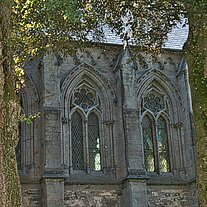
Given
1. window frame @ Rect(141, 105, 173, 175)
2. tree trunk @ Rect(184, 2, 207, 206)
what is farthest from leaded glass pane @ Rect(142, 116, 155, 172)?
tree trunk @ Rect(184, 2, 207, 206)

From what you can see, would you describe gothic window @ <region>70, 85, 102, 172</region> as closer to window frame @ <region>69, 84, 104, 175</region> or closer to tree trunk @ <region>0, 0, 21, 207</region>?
window frame @ <region>69, 84, 104, 175</region>

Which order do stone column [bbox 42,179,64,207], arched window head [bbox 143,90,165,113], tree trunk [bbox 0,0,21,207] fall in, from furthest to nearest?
arched window head [bbox 143,90,165,113], stone column [bbox 42,179,64,207], tree trunk [bbox 0,0,21,207]

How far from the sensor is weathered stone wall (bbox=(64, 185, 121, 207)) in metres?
15.0

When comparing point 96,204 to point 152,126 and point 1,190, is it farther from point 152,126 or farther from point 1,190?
point 1,190

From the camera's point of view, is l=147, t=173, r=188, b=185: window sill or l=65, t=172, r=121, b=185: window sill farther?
l=147, t=173, r=188, b=185: window sill

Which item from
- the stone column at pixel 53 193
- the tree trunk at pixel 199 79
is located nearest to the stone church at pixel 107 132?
the stone column at pixel 53 193

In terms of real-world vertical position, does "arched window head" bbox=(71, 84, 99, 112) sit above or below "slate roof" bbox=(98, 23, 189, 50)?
below

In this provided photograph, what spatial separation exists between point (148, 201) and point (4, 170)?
10360mm

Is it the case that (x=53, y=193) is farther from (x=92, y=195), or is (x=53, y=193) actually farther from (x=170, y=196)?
(x=170, y=196)

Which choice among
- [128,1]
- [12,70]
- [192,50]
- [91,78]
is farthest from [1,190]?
[91,78]

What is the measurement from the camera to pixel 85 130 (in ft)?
53.6

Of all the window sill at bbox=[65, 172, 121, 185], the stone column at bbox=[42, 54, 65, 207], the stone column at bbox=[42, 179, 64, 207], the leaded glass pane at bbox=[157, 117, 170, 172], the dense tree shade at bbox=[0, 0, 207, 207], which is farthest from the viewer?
the leaded glass pane at bbox=[157, 117, 170, 172]

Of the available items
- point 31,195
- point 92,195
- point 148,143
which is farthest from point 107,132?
point 31,195

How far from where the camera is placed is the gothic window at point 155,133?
55.5 feet
